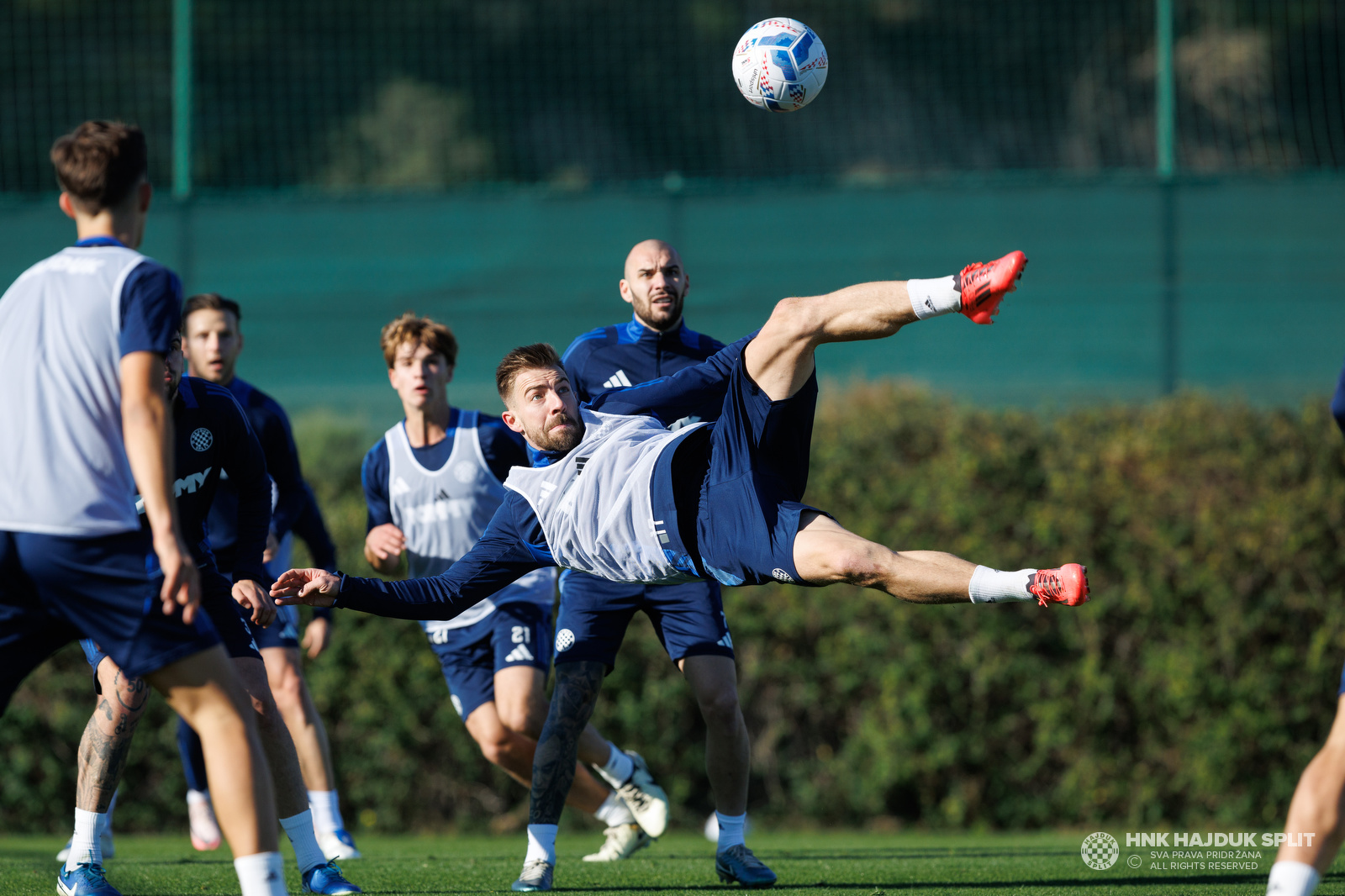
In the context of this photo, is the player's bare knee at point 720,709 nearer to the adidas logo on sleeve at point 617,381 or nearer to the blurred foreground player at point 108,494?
the adidas logo on sleeve at point 617,381

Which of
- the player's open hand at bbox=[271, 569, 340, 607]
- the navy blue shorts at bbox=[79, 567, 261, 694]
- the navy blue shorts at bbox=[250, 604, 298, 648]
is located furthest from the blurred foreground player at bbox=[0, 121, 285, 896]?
the navy blue shorts at bbox=[250, 604, 298, 648]

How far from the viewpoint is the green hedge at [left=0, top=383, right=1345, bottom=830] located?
8758mm

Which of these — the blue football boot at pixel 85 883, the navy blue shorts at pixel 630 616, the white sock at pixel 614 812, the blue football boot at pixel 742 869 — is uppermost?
the navy blue shorts at pixel 630 616

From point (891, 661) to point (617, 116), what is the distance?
778 centimetres

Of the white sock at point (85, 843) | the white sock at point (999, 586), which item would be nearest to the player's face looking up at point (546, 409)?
the white sock at point (999, 586)

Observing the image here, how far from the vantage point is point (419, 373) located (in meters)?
6.83

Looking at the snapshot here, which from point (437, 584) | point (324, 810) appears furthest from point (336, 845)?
point (437, 584)

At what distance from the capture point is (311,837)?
538cm

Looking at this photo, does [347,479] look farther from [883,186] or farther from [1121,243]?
[1121,243]

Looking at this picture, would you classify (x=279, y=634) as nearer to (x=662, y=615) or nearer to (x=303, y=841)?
(x=303, y=841)

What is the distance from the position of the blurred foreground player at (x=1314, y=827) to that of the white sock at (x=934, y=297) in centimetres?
166

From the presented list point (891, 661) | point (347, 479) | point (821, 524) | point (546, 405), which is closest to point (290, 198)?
point (347, 479)

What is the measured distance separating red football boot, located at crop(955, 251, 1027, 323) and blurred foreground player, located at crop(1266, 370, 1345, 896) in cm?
159

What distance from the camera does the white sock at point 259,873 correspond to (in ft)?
12.2
